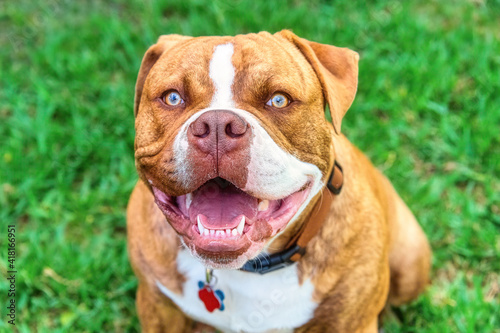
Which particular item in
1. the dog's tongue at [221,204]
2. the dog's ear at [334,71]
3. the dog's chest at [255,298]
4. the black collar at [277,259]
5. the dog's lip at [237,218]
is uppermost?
the dog's ear at [334,71]

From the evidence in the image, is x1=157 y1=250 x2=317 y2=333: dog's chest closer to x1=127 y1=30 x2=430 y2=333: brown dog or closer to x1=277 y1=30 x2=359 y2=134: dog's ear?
x1=127 y1=30 x2=430 y2=333: brown dog

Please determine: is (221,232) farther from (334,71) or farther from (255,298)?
(334,71)

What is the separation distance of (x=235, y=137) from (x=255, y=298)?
930 millimetres

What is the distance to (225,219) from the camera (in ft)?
7.91

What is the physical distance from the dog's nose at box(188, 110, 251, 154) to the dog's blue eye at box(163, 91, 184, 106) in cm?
32

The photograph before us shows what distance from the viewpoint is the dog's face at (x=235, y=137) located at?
2.24 meters

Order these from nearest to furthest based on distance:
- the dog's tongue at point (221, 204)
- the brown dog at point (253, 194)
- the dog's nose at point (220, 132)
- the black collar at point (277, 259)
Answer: the dog's nose at point (220, 132), the brown dog at point (253, 194), the dog's tongue at point (221, 204), the black collar at point (277, 259)

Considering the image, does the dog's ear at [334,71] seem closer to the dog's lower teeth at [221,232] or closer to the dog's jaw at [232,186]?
the dog's jaw at [232,186]

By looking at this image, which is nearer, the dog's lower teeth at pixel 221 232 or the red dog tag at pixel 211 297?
the dog's lower teeth at pixel 221 232

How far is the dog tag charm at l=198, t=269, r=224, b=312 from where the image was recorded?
110 inches

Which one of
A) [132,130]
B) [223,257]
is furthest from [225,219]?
[132,130]

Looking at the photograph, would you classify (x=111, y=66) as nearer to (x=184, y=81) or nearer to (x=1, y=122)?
(x=1, y=122)

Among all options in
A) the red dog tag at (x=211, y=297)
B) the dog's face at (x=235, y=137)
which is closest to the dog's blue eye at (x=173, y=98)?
the dog's face at (x=235, y=137)

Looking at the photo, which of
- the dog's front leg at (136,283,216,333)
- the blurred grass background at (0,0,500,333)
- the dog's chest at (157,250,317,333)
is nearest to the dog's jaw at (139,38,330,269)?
the dog's chest at (157,250,317,333)
